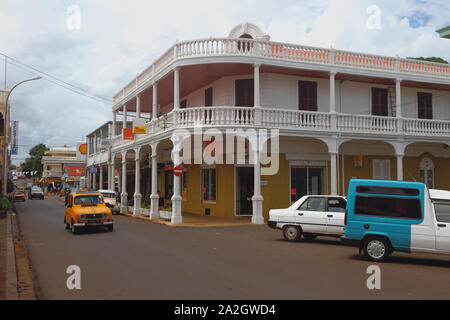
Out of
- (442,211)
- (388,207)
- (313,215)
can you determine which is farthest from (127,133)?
(442,211)

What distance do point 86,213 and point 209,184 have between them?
8.85m

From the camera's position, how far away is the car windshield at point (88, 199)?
59.0 feet

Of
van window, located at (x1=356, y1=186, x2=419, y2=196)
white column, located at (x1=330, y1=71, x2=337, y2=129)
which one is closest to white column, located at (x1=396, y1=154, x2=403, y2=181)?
white column, located at (x1=330, y1=71, x2=337, y2=129)

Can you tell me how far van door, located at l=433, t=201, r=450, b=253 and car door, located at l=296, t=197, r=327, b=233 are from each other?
4.18m

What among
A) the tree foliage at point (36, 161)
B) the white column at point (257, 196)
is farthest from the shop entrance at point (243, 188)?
the tree foliage at point (36, 161)

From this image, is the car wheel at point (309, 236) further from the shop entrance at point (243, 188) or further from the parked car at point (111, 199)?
the parked car at point (111, 199)

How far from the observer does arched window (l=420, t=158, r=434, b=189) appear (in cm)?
2580

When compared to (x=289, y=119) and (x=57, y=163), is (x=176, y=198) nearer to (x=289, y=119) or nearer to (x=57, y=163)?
(x=289, y=119)

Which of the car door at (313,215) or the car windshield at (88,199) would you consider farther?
the car windshield at (88,199)

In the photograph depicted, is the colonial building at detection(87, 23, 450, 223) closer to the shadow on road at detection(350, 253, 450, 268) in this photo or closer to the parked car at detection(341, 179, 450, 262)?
the shadow on road at detection(350, 253, 450, 268)

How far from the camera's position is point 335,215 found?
541 inches

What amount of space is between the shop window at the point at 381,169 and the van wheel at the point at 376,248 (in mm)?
14815
